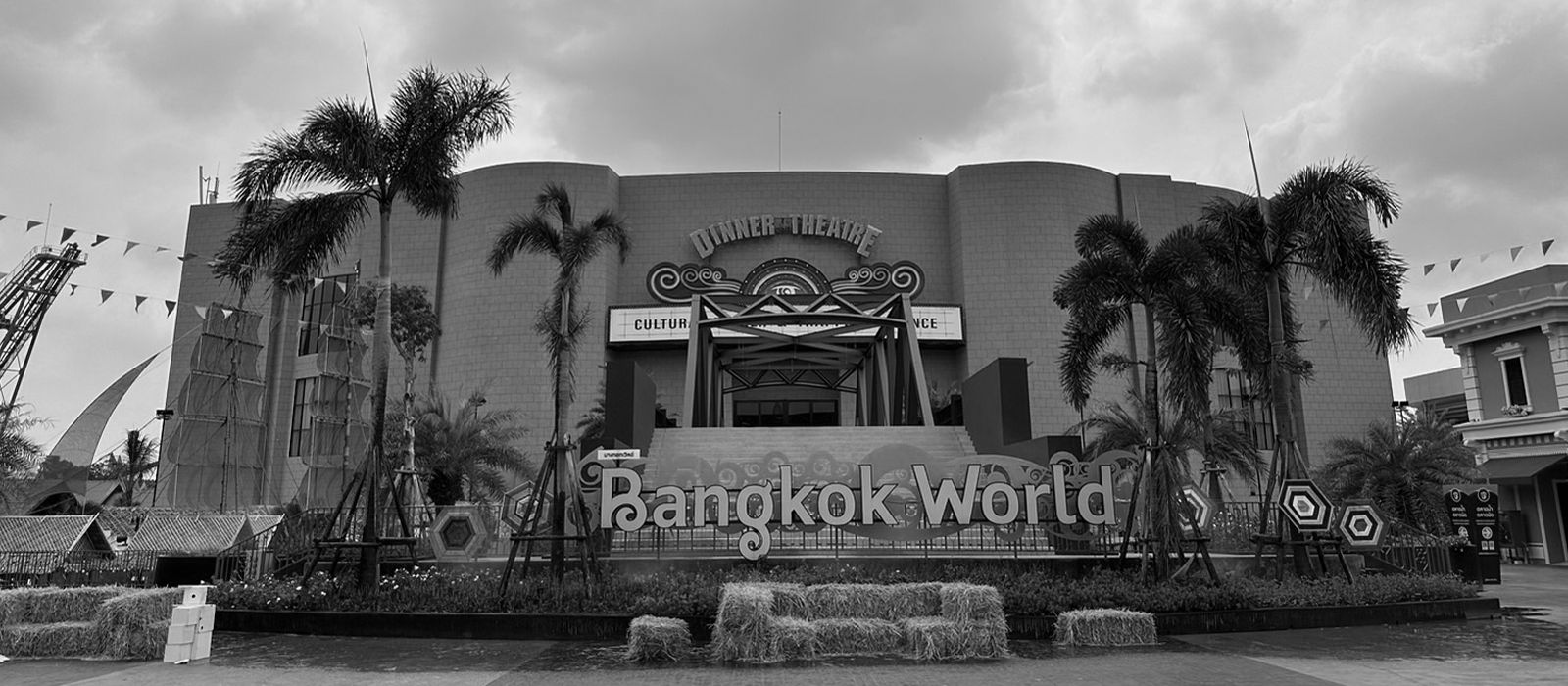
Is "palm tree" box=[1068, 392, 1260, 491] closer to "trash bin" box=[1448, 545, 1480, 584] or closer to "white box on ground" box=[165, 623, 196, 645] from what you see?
"trash bin" box=[1448, 545, 1480, 584]

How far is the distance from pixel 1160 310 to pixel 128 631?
1612 cm

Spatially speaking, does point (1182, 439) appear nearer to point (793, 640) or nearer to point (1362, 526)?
point (1362, 526)

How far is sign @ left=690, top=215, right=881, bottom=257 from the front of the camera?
51.3 metres

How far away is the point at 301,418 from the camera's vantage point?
5256cm

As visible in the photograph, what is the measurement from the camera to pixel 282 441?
173 ft

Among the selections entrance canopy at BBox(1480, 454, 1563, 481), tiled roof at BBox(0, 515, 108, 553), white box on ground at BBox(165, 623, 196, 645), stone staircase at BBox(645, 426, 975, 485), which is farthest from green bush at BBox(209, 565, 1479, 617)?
entrance canopy at BBox(1480, 454, 1563, 481)

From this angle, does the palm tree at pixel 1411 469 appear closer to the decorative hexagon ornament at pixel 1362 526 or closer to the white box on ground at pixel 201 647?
the decorative hexagon ornament at pixel 1362 526

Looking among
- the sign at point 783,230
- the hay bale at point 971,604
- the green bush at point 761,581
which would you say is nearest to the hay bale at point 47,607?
the green bush at point 761,581

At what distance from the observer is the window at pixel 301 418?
169 feet

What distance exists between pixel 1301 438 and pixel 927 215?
3475cm

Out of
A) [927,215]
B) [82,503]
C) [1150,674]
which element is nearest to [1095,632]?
[1150,674]

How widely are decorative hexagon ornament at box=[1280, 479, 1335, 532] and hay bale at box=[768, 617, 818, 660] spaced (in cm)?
940

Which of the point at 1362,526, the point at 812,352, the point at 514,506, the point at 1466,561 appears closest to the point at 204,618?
the point at 514,506

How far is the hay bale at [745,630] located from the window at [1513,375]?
30.6 meters
